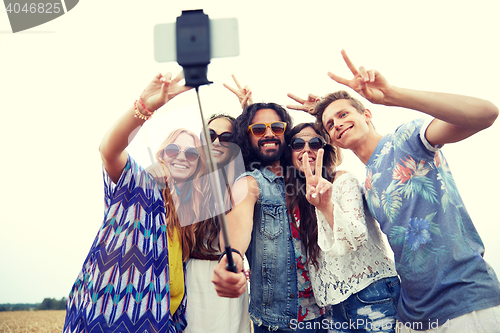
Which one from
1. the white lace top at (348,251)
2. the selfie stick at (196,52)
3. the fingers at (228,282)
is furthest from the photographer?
the white lace top at (348,251)

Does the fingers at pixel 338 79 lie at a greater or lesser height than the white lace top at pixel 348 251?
greater

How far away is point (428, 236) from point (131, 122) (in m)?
1.99

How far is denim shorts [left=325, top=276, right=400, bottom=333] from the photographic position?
216cm

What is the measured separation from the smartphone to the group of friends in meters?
0.55

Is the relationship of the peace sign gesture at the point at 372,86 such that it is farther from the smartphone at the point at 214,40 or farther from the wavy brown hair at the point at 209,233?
the wavy brown hair at the point at 209,233

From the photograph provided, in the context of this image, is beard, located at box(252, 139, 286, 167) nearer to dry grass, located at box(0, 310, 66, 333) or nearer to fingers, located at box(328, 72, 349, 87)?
fingers, located at box(328, 72, 349, 87)

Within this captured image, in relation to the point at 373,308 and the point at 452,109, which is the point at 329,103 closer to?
the point at 452,109

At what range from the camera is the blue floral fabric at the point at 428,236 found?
1867mm

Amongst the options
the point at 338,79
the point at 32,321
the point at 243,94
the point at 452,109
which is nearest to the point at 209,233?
the point at 338,79

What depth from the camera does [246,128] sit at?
2939 millimetres

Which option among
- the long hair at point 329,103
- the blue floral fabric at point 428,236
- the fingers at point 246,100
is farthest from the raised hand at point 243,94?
the blue floral fabric at point 428,236

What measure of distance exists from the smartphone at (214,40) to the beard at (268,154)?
5.49 ft

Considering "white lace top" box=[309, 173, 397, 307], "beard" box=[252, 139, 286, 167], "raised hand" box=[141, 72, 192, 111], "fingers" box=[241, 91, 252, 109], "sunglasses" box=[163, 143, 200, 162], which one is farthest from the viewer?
"fingers" box=[241, 91, 252, 109]

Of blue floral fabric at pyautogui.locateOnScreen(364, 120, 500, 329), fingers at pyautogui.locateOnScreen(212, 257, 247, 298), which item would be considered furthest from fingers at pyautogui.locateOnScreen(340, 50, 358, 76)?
fingers at pyautogui.locateOnScreen(212, 257, 247, 298)
